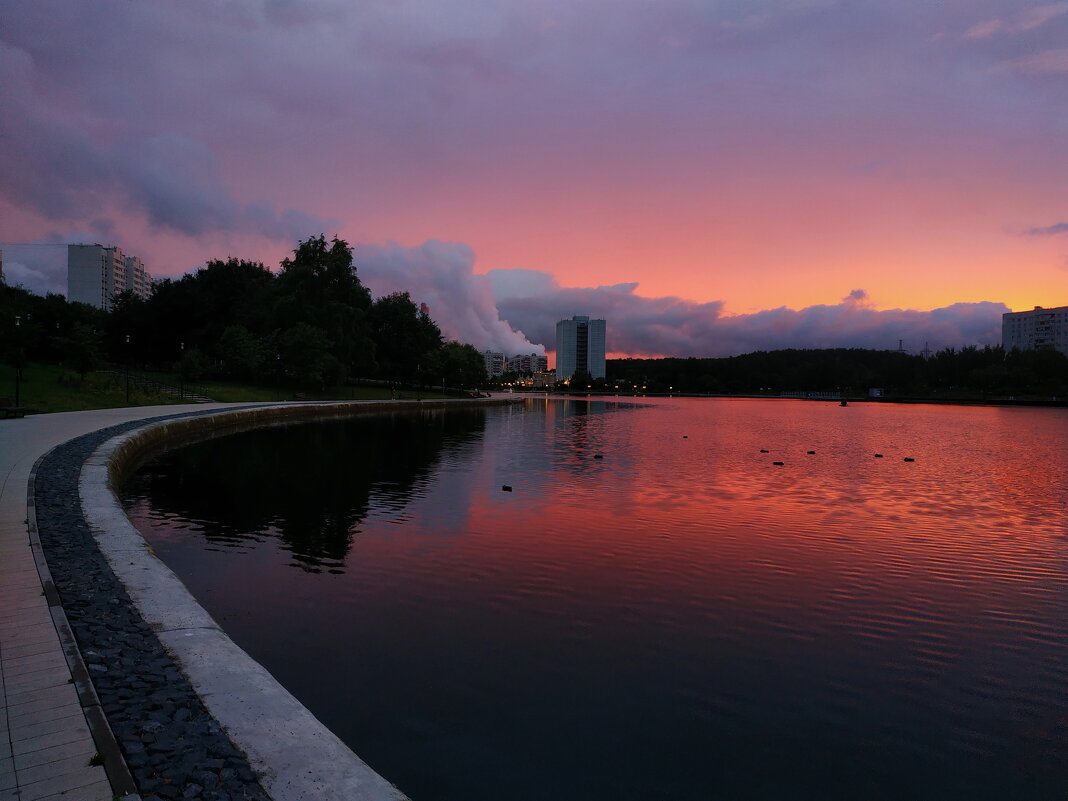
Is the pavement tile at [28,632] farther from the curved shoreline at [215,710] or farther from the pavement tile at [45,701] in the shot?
the pavement tile at [45,701]

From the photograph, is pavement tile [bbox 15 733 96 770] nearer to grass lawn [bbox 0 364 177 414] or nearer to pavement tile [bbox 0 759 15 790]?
pavement tile [bbox 0 759 15 790]

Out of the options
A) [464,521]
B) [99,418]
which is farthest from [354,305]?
[464,521]

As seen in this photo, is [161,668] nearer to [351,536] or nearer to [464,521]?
[351,536]

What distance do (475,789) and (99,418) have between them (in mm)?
33062

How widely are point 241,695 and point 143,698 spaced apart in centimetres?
74

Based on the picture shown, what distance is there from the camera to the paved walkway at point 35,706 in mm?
3922

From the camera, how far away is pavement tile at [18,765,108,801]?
382 centimetres

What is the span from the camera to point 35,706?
480 cm

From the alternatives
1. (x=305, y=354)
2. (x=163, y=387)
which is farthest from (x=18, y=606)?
(x=305, y=354)

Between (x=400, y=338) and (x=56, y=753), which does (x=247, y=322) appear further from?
(x=56, y=753)

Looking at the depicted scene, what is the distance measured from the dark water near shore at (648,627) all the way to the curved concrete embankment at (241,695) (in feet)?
3.39

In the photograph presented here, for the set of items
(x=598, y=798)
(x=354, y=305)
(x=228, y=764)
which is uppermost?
(x=354, y=305)

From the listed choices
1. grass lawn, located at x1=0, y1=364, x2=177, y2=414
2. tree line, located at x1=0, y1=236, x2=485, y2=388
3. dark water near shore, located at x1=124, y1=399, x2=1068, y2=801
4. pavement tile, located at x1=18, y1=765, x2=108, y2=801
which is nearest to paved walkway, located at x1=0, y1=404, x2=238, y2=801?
pavement tile, located at x1=18, y1=765, x2=108, y2=801

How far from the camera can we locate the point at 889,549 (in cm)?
1366
